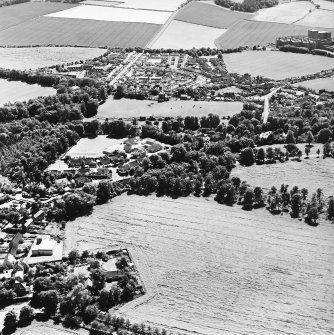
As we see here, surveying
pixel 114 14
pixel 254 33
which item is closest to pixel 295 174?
pixel 254 33

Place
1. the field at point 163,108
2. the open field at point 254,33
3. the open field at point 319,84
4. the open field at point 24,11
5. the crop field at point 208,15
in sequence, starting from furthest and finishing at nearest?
the crop field at point 208,15, the open field at point 24,11, the open field at point 254,33, the open field at point 319,84, the field at point 163,108

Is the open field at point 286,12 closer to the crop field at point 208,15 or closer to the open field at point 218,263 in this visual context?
the crop field at point 208,15

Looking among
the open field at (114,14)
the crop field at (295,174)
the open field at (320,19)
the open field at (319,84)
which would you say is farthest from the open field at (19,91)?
the open field at (320,19)

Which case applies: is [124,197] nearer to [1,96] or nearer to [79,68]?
[1,96]

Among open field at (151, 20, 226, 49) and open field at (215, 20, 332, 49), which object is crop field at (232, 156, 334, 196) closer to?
open field at (215, 20, 332, 49)

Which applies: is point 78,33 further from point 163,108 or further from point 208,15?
point 163,108

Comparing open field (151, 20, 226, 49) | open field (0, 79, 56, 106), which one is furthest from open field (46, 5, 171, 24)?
open field (0, 79, 56, 106)

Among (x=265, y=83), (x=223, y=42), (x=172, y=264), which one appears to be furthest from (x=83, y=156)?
(x=223, y=42)

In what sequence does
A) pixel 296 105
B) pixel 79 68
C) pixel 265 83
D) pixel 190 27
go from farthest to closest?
pixel 190 27
pixel 79 68
pixel 265 83
pixel 296 105
